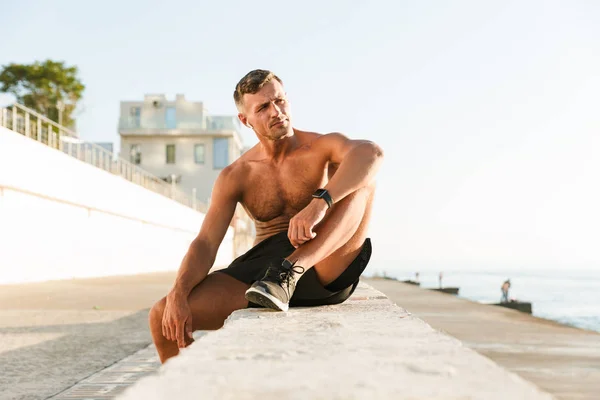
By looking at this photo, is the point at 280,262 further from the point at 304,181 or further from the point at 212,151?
the point at 212,151

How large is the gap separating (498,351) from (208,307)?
10.7 ft

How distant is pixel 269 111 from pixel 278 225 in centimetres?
61

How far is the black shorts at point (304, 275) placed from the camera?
3.24 metres

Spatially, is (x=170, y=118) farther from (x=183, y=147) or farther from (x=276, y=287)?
(x=276, y=287)

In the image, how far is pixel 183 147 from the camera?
52.6 meters

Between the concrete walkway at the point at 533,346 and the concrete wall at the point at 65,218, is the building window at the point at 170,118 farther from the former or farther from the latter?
the concrete walkway at the point at 533,346

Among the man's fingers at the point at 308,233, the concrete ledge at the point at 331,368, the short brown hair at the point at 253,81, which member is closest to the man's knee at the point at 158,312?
the man's fingers at the point at 308,233

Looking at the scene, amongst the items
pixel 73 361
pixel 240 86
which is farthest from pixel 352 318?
pixel 73 361

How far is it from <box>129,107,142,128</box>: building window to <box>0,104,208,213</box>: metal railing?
19.6 metres

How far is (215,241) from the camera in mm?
3465

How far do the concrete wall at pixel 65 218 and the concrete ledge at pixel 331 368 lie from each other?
48.3 feet

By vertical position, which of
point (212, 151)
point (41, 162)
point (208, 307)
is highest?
point (212, 151)

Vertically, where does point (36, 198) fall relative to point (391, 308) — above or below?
above

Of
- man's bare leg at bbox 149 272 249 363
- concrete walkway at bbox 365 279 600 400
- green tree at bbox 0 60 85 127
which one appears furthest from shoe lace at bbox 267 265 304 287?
green tree at bbox 0 60 85 127
